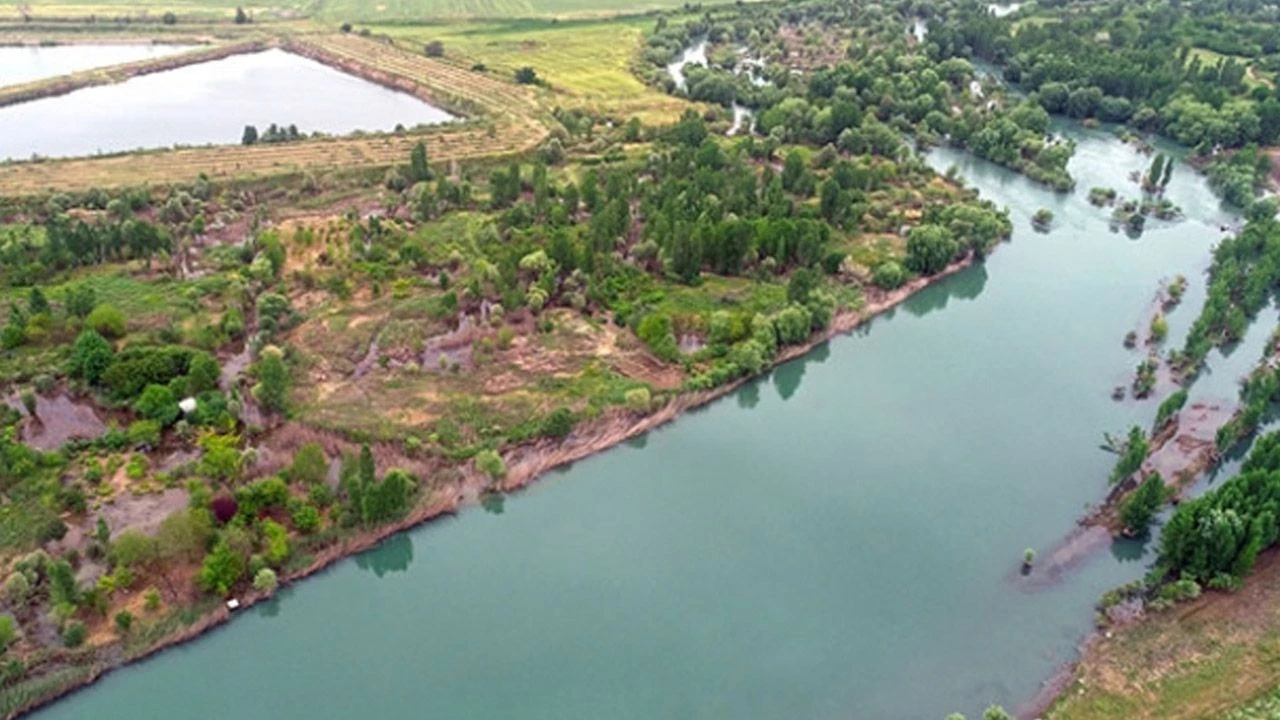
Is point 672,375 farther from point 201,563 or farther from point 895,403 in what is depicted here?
point 201,563

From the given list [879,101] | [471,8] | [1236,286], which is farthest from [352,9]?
[1236,286]

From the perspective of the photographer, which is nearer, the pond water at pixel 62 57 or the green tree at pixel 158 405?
the green tree at pixel 158 405

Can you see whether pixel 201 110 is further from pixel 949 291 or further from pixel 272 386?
pixel 949 291

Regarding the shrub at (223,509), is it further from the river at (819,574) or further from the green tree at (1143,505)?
the green tree at (1143,505)

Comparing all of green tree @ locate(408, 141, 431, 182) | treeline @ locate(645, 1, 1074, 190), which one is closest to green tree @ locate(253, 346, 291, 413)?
green tree @ locate(408, 141, 431, 182)

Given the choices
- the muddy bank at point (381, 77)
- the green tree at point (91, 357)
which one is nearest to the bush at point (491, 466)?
the green tree at point (91, 357)

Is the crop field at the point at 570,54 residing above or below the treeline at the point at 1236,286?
above

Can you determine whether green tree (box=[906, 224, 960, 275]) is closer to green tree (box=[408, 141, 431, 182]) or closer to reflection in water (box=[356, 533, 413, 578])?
green tree (box=[408, 141, 431, 182])
